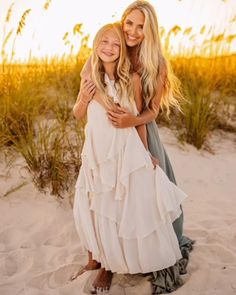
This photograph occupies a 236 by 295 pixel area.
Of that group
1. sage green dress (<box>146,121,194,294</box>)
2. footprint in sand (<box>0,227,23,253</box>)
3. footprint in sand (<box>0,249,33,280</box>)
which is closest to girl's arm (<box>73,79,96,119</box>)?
sage green dress (<box>146,121,194,294</box>)

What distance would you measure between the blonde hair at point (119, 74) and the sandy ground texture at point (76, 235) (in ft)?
3.33

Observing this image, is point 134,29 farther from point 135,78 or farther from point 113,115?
point 113,115

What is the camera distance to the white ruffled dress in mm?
2414

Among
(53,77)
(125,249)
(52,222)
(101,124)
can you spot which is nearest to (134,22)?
(101,124)

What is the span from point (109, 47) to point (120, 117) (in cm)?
38

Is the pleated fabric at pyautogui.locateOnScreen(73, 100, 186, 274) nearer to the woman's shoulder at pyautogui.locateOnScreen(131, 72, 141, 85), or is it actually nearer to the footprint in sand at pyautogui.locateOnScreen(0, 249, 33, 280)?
the woman's shoulder at pyautogui.locateOnScreen(131, 72, 141, 85)

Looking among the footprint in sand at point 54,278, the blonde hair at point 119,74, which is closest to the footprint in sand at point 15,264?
the footprint in sand at point 54,278

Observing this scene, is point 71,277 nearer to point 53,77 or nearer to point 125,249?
point 125,249

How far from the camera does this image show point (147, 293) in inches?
102

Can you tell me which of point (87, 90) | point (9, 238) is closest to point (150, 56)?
point (87, 90)

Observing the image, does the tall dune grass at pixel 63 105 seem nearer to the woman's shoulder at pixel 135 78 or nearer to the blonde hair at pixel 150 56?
the blonde hair at pixel 150 56

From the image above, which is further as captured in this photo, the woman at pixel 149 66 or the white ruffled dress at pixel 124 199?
the woman at pixel 149 66

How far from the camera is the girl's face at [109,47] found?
8.06ft

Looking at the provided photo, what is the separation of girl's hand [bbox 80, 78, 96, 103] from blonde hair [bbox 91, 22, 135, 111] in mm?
29
